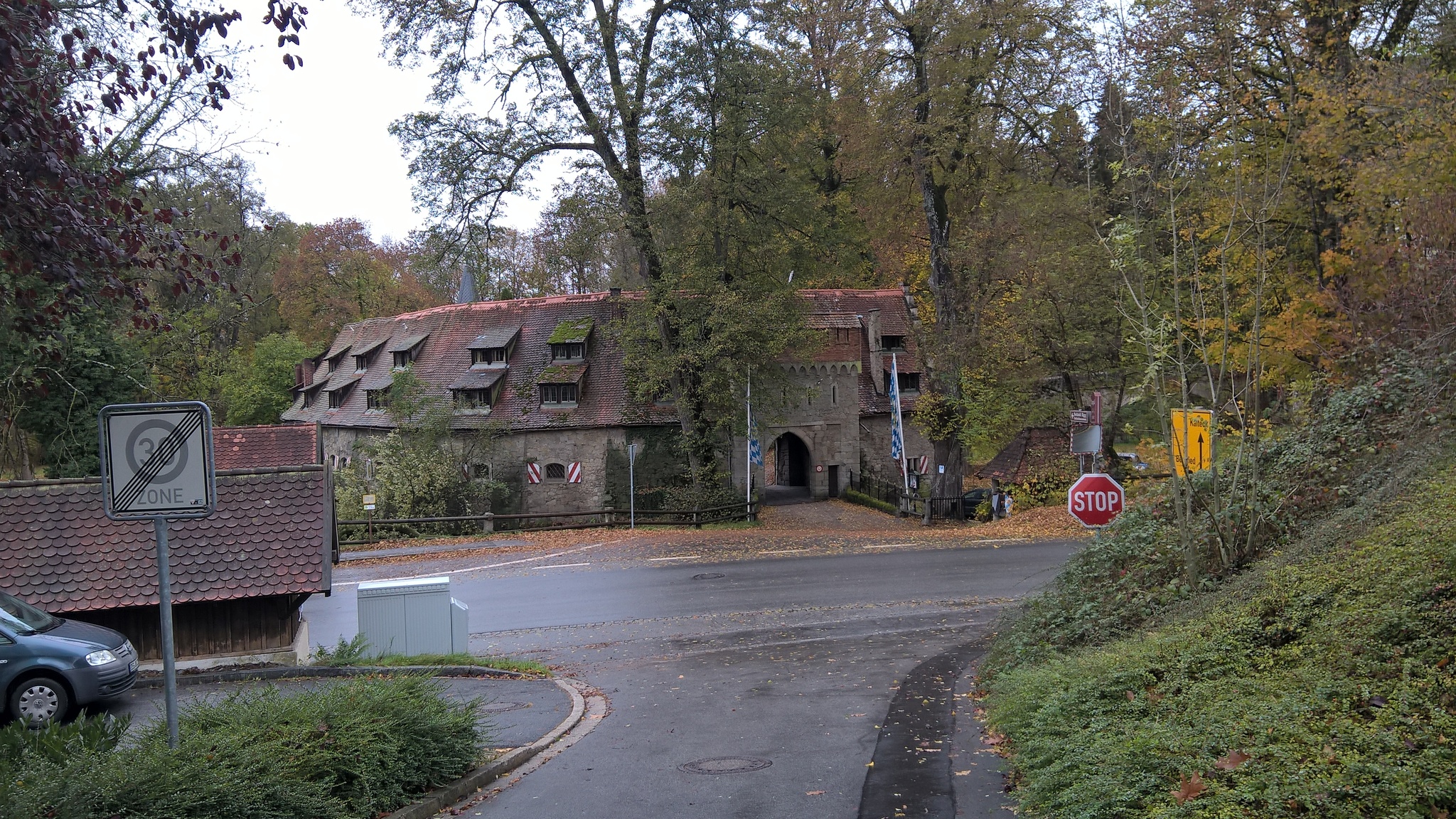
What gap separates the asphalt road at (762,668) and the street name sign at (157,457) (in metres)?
3.63

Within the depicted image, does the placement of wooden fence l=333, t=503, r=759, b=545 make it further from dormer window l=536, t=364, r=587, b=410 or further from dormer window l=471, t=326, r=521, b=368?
dormer window l=471, t=326, r=521, b=368

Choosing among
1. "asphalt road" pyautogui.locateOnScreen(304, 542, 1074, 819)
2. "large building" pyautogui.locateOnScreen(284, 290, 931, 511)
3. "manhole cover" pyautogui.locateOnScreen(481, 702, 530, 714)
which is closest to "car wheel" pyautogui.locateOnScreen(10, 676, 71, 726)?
"manhole cover" pyautogui.locateOnScreen(481, 702, 530, 714)

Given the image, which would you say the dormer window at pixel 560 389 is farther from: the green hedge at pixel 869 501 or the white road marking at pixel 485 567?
the green hedge at pixel 869 501

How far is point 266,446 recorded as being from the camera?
2795 cm

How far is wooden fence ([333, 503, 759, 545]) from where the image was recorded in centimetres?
3291

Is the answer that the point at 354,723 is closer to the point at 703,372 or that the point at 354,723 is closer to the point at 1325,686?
the point at 1325,686

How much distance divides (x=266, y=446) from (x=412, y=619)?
15.8m

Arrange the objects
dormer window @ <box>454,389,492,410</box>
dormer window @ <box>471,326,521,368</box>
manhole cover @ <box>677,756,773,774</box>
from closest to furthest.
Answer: manhole cover @ <box>677,756,773,774</box> < dormer window @ <box>454,389,492,410</box> < dormer window @ <box>471,326,521,368</box>

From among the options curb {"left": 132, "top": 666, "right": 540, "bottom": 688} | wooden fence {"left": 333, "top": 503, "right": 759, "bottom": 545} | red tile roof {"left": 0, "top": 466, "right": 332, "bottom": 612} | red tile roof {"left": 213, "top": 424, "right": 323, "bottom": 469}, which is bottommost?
curb {"left": 132, "top": 666, "right": 540, "bottom": 688}

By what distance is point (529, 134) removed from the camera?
3023 cm

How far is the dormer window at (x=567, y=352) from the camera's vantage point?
40375 mm

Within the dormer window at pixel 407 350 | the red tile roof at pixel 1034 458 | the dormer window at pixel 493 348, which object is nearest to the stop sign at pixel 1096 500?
the red tile roof at pixel 1034 458

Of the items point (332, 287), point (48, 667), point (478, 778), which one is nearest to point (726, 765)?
point (478, 778)

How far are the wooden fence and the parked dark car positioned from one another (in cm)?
2100
